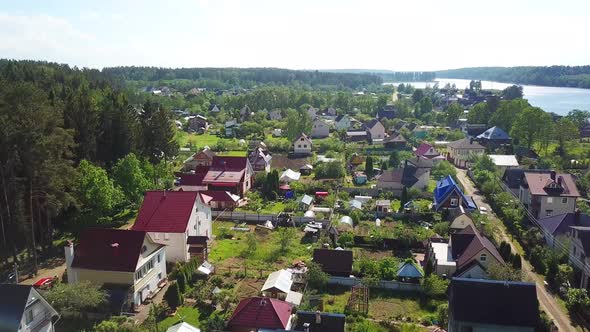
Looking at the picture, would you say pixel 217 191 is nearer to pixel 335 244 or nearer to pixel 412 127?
pixel 335 244

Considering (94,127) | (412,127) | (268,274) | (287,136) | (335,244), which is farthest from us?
(412,127)

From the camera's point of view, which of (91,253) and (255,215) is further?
(255,215)

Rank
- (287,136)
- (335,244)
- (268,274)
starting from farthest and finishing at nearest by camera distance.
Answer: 1. (287,136)
2. (335,244)
3. (268,274)

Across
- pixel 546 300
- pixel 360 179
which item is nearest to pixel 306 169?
pixel 360 179

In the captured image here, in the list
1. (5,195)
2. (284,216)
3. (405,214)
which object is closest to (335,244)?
(284,216)

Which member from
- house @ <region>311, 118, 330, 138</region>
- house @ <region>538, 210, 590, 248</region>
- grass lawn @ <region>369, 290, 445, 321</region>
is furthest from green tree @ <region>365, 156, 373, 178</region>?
house @ <region>311, 118, 330, 138</region>
